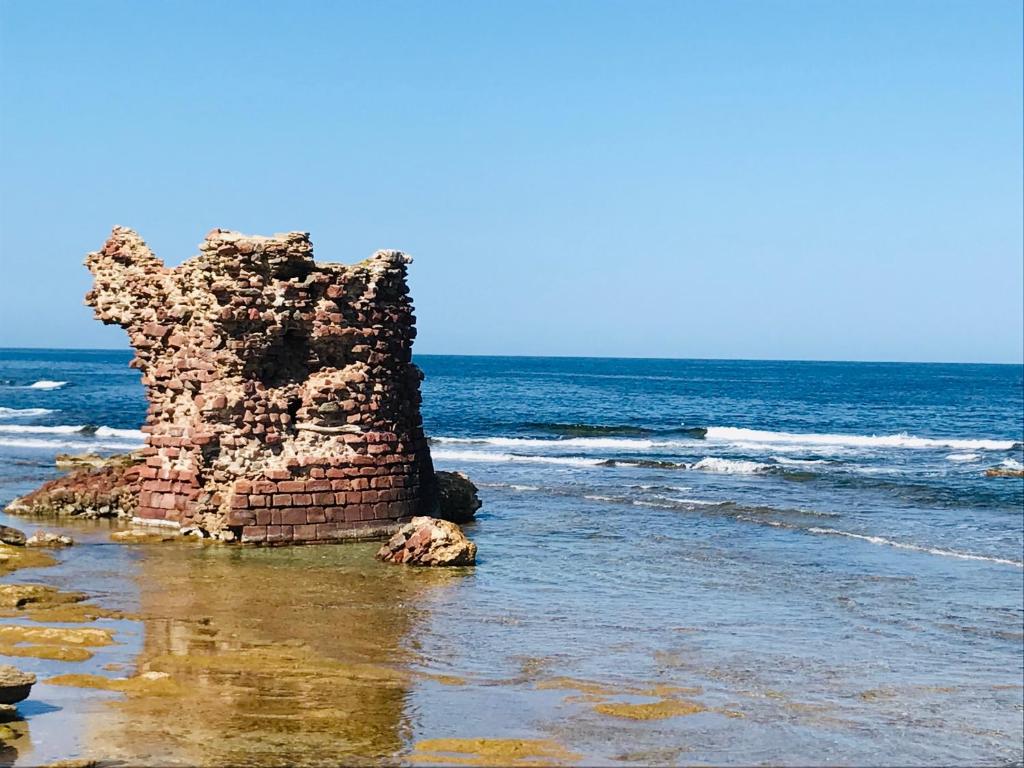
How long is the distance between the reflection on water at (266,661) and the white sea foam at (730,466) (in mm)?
19985

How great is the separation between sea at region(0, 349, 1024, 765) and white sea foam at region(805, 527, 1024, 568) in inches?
2.9

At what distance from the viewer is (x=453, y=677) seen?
34.2ft

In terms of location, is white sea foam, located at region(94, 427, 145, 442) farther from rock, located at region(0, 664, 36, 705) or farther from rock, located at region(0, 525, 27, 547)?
rock, located at region(0, 664, 36, 705)

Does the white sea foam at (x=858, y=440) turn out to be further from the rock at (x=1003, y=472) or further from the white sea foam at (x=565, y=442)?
the rock at (x=1003, y=472)

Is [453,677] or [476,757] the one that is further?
[453,677]

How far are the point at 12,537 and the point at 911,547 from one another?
13.8 meters

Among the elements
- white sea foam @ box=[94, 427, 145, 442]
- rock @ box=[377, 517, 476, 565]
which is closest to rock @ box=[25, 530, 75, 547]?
rock @ box=[377, 517, 476, 565]

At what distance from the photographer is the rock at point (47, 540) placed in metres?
16.3

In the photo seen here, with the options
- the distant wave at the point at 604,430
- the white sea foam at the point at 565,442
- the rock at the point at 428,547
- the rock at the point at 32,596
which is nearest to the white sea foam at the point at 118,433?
the white sea foam at the point at 565,442

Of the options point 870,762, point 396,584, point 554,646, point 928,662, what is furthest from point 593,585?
point 870,762

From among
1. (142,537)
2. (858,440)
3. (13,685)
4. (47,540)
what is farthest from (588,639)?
(858,440)

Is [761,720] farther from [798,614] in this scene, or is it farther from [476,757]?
[798,614]

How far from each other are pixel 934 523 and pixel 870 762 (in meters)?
15.9

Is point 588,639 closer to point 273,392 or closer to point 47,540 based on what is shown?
point 273,392
